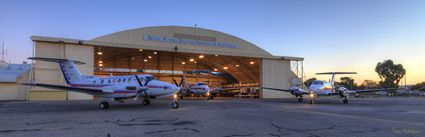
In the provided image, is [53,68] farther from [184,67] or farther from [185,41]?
[184,67]

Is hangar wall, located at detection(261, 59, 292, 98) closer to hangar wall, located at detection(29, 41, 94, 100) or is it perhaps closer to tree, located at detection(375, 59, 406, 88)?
hangar wall, located at detection(29, 41, 94, 100)

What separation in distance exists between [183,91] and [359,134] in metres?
31.9

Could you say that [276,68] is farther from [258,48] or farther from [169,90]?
[169,90]

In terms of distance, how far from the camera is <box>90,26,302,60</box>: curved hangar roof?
3284 centimetres

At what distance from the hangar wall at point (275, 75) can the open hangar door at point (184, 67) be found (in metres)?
2.21

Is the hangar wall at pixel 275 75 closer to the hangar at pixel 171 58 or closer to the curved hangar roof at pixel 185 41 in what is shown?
the hangar at pixel 171 58

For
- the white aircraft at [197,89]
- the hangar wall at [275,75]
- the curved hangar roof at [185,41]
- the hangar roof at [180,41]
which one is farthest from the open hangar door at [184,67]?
the white aircraft at [197,89]

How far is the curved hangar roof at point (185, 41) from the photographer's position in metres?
32.8

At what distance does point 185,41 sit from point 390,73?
320ft

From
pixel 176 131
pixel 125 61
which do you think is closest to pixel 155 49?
pixel 125 61

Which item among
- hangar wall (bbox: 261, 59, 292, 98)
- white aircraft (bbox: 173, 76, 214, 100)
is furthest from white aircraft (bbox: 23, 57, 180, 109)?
hangar wall (bbox: 261, 59, 292, 98)

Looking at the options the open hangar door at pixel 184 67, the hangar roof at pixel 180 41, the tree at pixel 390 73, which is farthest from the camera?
the tree at pixel 390 73

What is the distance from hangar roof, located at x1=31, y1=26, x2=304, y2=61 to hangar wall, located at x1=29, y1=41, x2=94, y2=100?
2.52ft

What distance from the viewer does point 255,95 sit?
46312mm
